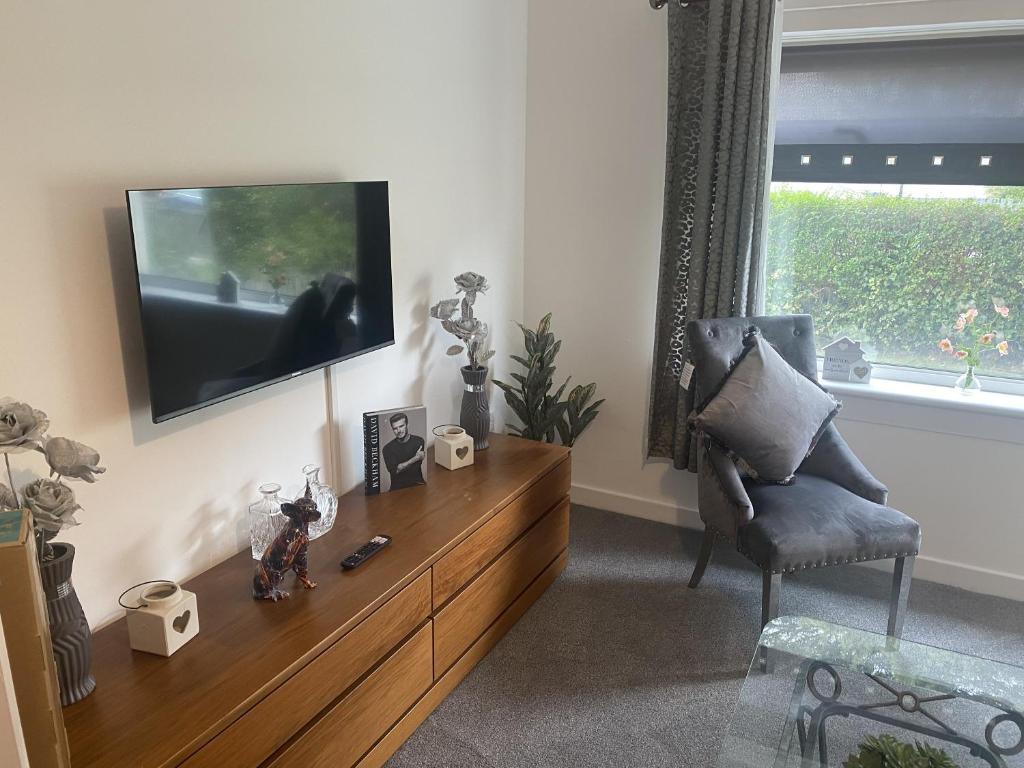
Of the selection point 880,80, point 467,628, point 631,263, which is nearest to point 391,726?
point 467,628

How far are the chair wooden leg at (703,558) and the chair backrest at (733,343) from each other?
0.51m

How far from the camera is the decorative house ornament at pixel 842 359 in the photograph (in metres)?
3.23

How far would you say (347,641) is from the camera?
192 centimetres

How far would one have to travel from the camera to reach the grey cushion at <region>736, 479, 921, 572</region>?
2.49 m

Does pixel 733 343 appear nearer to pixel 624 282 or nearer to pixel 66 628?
pixel 624 282

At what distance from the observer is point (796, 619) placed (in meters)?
2.21

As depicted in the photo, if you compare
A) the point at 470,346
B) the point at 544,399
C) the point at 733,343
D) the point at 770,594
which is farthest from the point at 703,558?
the point at 470,346

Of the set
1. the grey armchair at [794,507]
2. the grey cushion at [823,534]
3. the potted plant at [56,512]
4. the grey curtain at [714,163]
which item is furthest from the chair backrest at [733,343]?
the potted plant at [56,512]

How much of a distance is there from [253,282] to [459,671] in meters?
1.32

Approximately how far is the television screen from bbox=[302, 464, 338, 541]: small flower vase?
29 centimetres

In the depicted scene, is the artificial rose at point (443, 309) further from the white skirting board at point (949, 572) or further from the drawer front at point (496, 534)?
the white skirting board at point (949, 572)

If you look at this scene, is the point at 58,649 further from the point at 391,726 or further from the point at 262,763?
the point at 391,726

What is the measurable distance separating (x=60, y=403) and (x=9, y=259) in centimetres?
31

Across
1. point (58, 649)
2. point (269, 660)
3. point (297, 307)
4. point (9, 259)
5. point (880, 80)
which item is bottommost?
point (269, 660)
